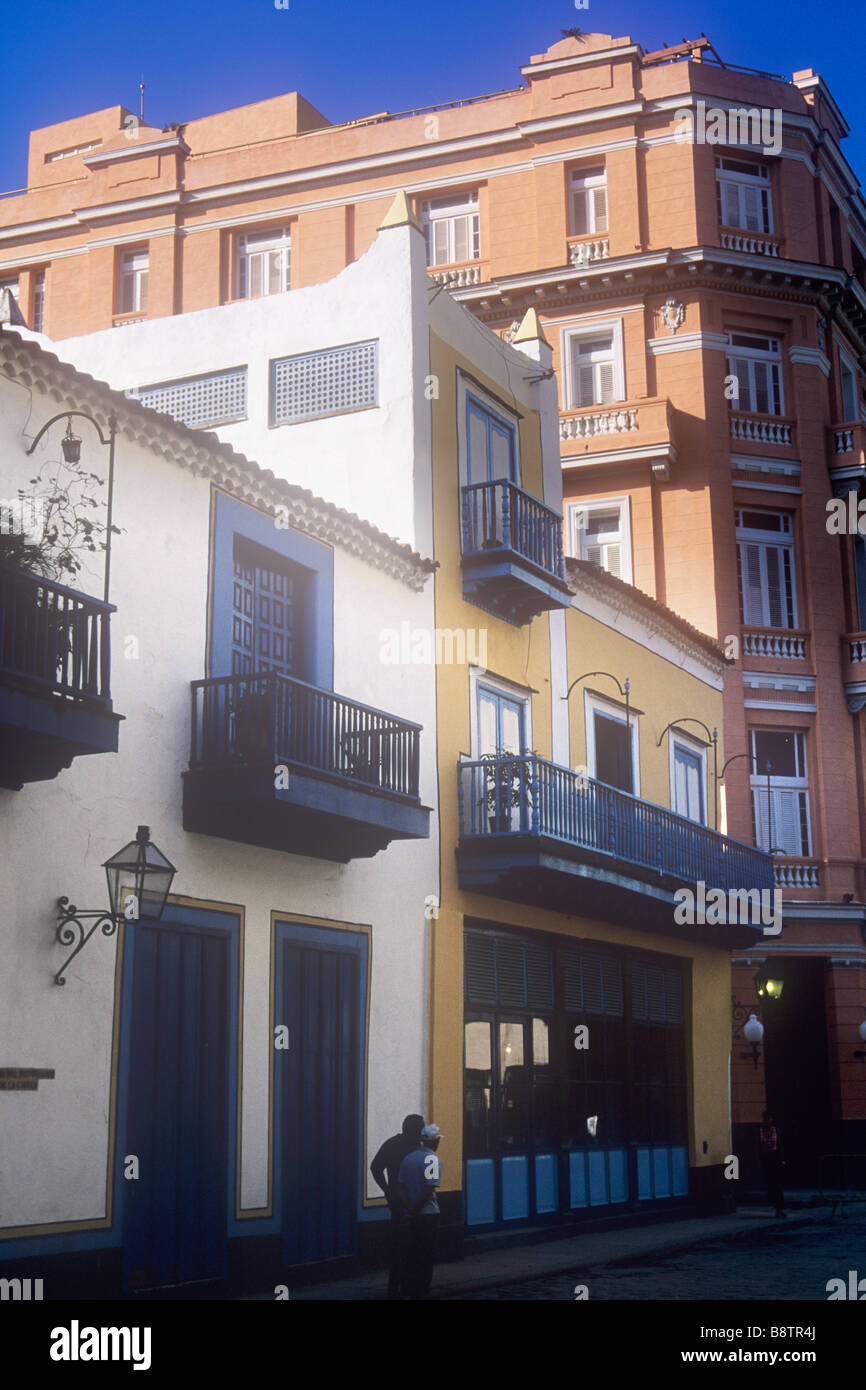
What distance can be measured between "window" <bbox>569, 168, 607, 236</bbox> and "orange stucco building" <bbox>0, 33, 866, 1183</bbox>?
0.04 m

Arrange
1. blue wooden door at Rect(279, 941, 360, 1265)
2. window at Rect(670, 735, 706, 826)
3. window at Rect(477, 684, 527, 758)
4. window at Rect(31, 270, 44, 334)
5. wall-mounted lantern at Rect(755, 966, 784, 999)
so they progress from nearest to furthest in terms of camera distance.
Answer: blue wooden door at Rect(279, 941, 360, 1265)
window at Rect(477, 684, 527, 758)
window at Rect(670, 735, 706, 826)
wall-mounted lantern at Rect(755, 966, 784, 999)
window at Rect(31, 270, 44, 334)

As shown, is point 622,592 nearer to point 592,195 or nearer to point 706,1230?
point 706,1230

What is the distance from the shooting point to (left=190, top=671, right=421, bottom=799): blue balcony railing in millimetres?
12773

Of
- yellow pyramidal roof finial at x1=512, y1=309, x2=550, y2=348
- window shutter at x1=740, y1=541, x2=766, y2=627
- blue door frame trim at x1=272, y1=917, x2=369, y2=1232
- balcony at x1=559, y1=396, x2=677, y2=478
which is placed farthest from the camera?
window shutter at x1=740, y1=541, x2=766, y2=627

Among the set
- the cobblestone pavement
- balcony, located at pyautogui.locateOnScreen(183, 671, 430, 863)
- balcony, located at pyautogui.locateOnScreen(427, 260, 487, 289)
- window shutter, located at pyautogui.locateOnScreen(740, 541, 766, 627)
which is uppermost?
balcony, located at pyautogui.locateOnScreen(427, 260, 487, 289)

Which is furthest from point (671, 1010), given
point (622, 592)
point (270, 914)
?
point (270, 914)

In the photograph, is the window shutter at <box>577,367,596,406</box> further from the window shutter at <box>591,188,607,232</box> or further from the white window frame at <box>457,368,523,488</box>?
the white window frame at <box>457,368,523,488</box>

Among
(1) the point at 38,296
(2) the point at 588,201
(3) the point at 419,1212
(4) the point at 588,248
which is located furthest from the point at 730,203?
(3) the point at 419,1212

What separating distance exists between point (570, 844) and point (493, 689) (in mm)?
2227

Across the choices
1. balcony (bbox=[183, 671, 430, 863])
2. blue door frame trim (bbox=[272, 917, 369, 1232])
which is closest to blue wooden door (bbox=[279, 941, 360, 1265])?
blue door frame trim (bbox=[272, 917, 369, 1232])

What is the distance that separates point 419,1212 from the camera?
12.0m

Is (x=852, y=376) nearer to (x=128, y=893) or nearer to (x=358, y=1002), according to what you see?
(x=358, y=1002)
